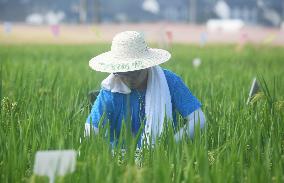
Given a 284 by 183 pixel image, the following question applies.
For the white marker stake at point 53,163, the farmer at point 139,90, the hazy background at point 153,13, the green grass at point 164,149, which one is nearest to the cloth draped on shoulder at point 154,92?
the farmer at point 139,90

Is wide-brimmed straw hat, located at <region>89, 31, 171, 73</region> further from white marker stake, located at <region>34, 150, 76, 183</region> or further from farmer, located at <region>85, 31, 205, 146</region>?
white marker stake, located at <region>34, 150, 76, 183</region>

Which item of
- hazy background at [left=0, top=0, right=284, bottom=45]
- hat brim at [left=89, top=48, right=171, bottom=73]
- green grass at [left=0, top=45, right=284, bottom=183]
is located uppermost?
Result: hat brim at [left=89, top=48, right=171, bottom=73]

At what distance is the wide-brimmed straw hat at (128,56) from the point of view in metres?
1.92

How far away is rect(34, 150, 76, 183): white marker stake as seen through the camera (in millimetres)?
1126

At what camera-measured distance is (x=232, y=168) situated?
1.37 metres

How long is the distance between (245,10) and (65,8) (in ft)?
28.2

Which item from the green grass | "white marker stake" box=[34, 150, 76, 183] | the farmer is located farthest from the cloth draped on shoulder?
"white marker stake" box=[34, 150, 76, 183]

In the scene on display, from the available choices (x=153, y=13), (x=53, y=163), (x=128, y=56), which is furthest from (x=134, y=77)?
(x=153, y=13)

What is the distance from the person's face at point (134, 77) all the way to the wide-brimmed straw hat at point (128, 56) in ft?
0.16

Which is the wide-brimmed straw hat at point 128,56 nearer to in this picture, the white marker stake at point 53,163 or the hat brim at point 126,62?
the hat brim at point 126,62

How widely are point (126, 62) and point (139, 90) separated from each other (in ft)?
0.66

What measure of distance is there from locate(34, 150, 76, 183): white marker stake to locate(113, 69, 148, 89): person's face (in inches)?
33.9

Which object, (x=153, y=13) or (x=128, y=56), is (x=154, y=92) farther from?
(x=153, y=13)

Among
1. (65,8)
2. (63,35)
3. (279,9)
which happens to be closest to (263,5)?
(279,9)
